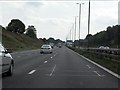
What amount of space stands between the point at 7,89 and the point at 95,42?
14742 centimetres

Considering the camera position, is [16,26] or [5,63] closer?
[5,63]

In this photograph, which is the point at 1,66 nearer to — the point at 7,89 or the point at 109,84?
the point at 7,89

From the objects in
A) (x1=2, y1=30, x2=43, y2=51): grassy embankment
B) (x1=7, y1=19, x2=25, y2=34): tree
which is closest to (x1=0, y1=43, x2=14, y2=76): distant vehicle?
(x1=2, y1=30, x2=43, y2=51): grassy embankment

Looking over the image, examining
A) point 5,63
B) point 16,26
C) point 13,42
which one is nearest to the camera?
point 5,63

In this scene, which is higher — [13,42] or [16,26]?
[16,26]

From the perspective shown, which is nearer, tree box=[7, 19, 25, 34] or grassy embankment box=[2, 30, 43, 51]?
grassy embankment box=[2, 30, 43, 51]

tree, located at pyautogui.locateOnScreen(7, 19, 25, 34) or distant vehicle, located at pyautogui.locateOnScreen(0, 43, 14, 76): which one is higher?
tree, located at pyautogui.locateOnScreen(7, 19, 25, 34)

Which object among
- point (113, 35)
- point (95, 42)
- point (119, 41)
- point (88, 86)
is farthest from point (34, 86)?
point (95, 42)

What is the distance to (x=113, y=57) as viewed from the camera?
89.4 feet

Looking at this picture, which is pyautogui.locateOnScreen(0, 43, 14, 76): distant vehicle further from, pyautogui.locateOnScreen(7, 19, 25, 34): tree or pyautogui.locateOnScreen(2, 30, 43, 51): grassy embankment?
pyautogui.locateOnScreen(7, 19, 25, 34): tree

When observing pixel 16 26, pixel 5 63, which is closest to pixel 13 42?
pixel 16 26

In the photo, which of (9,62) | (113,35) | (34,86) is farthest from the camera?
(113,35)

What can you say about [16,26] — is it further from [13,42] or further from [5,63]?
[5,63]

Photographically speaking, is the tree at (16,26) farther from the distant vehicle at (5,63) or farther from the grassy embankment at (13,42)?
the distant vehicle at (5,63)
